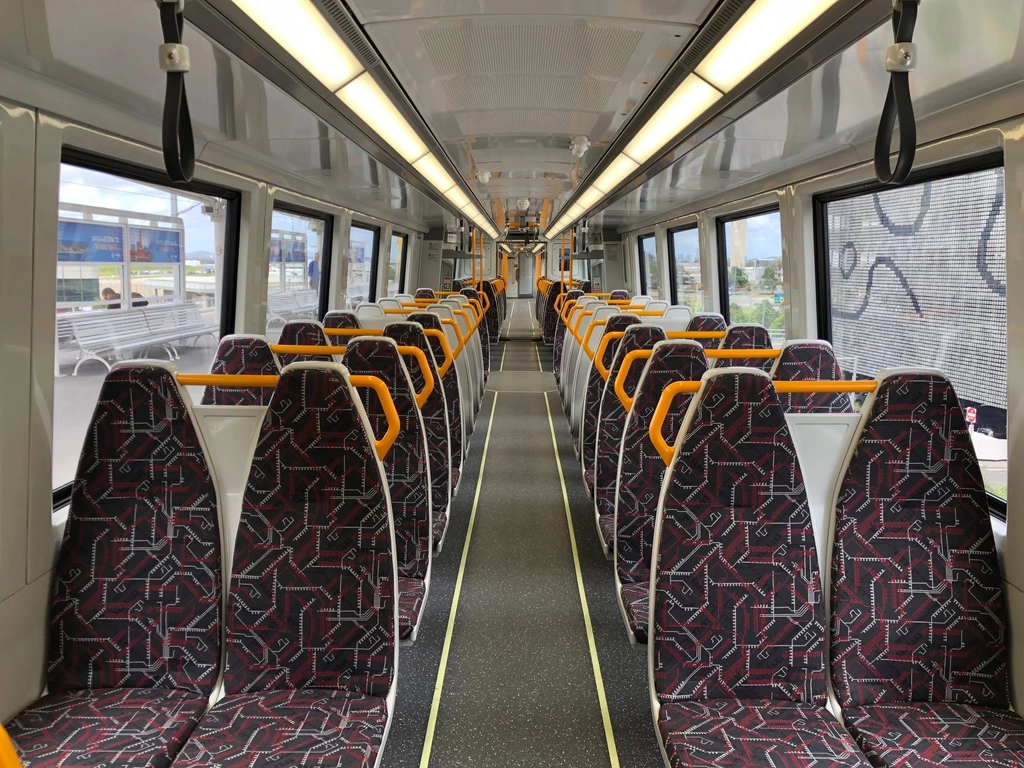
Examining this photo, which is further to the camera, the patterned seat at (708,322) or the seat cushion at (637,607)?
the patterned seat at (708,322)

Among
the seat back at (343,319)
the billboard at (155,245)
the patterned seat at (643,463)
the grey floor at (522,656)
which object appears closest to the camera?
the grey floor at (522,656)

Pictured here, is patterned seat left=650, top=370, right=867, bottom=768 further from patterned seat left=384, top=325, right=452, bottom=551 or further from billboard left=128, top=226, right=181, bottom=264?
billboard left=128, top=226, right=181, bottom=264

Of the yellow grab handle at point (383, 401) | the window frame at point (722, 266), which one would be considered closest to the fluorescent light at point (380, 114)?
the yellow grab handle at point (383, 401)

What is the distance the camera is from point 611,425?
3.94 meters

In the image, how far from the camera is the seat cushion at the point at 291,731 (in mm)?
1854

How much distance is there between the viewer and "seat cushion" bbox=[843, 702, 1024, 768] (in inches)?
74.7

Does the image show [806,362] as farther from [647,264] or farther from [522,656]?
[647,264]

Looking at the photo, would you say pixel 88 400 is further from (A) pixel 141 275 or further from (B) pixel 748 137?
(B) pixel 748 137

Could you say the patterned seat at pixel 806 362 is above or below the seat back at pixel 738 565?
above

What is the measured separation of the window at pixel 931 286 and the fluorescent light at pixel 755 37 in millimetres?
1014

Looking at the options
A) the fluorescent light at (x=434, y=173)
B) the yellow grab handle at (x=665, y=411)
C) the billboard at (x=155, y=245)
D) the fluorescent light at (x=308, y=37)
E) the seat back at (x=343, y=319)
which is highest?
the fluorescent light at (x=434, y=173)

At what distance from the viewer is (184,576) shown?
86.0 inches

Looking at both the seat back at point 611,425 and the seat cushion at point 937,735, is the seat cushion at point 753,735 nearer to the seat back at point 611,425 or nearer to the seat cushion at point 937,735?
the seat cushion at point 937,735

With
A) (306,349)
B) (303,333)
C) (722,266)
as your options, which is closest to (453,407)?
(303,333)
